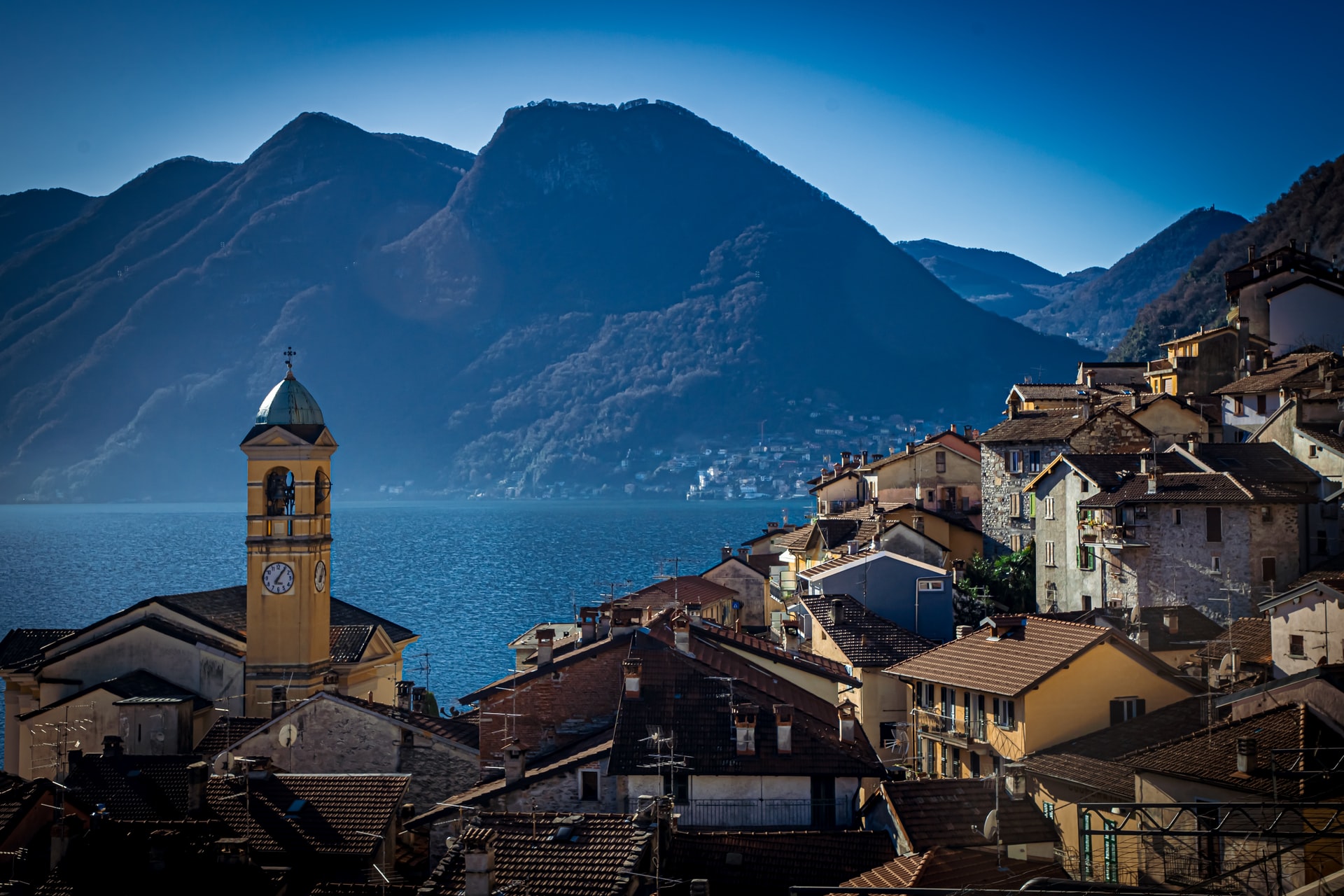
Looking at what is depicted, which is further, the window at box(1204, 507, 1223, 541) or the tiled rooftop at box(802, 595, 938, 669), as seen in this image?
the window at box(1204, 507, 1223, 541)

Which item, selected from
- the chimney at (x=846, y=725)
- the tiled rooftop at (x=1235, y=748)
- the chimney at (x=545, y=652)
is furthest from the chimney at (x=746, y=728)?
the chimney at (x=545, y=652)

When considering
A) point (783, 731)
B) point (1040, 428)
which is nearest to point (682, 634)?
point (783, 731)

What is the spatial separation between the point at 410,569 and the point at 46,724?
124017 mm

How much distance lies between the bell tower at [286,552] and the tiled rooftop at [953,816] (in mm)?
20083

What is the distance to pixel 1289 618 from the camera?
31.0m

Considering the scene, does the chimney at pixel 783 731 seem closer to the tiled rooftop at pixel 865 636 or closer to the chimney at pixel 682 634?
the chimney at pixel 682 634

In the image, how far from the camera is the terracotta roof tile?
30.2 meters

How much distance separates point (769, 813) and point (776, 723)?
168cm

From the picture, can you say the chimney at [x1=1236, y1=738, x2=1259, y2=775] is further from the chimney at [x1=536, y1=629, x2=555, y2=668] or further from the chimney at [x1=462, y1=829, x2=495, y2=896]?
the chimney at [x1=536, y1=629, x2=555, y2=668]

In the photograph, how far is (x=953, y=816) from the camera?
22.7m

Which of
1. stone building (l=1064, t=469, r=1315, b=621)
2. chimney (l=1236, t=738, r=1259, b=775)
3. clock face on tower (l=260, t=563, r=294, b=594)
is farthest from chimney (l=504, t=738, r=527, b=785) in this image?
stone building (l=1064, t=469, r=1315, b=621)

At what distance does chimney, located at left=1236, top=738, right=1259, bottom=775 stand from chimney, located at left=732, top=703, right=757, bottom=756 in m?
8.37

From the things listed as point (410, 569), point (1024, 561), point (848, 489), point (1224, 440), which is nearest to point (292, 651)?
point (1024, 561)

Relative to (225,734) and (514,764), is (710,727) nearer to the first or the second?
(514,764)
